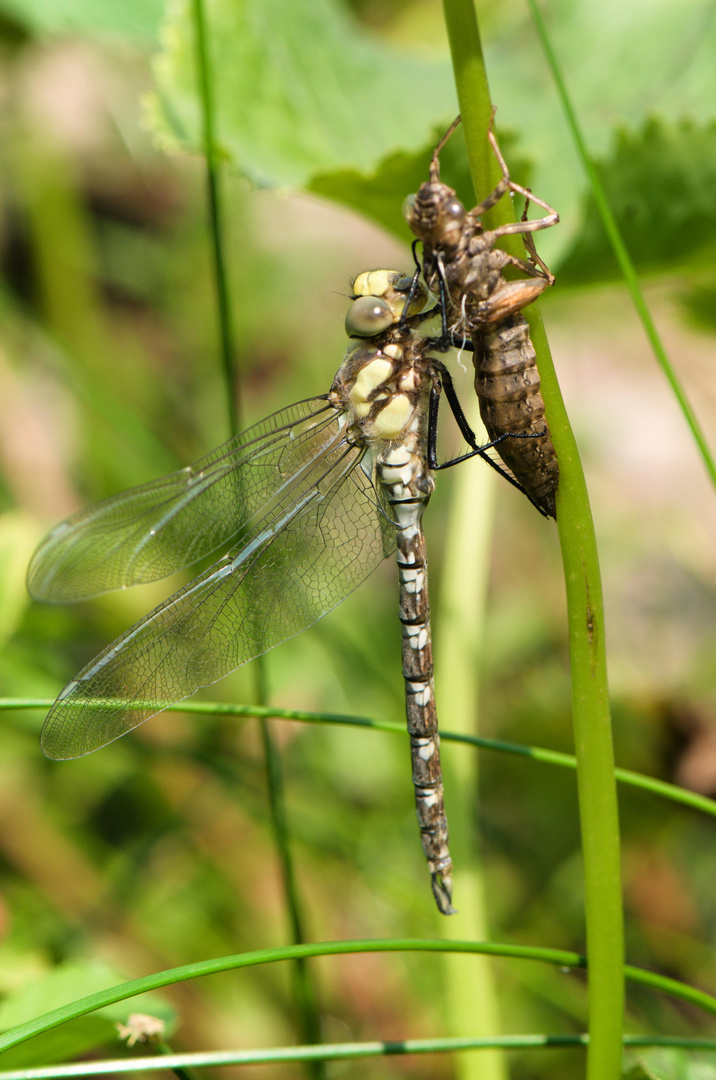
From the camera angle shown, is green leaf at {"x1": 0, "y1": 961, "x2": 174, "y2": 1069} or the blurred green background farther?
the blurred green background

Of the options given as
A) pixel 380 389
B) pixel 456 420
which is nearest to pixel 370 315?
pixel 380 389

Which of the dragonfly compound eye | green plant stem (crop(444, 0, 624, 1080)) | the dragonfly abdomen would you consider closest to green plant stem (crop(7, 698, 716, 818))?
the dragonfly abdomen

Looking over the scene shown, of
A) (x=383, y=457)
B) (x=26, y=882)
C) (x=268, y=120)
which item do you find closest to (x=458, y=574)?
(x=383, y=457)

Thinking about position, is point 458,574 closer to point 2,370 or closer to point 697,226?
point 697,226

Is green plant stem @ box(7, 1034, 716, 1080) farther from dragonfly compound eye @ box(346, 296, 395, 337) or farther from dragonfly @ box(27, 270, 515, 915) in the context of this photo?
dragonfly compound eye @ box(346, 296, 395, 337)

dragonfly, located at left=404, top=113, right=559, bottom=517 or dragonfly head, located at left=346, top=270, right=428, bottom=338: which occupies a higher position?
dragonfly head, located at left=346, top=270, right=428, bottom=338

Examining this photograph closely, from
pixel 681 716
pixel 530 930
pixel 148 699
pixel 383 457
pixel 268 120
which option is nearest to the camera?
pixel 148 699

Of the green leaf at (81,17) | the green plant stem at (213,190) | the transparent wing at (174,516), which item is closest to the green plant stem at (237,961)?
the transparent wing at (174,516)

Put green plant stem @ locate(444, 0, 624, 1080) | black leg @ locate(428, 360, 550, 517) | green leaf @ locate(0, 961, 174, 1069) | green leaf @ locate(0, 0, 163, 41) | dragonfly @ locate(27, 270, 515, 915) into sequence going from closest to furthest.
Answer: green plant stem @ locate(444, 0, 624, 1080) < green leaf @ locate(0, 961, 174, 1069) < black leg @ locate(428, 360, 550, 517) < dragonfly @ locate(27, 270, 515, 915) < green leaf @ locate(0, 0, 163, 41)
